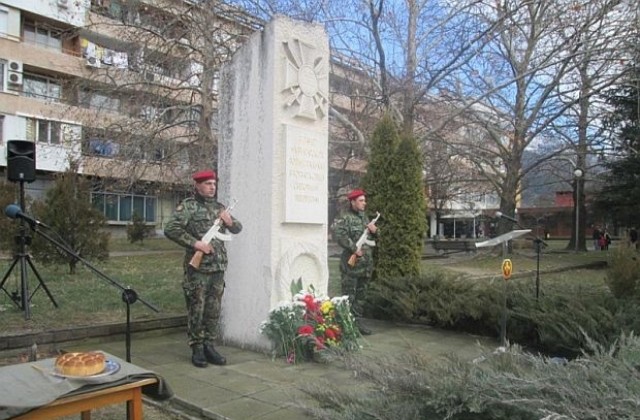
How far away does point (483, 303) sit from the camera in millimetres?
7227

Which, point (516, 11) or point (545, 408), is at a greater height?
point (516, 11)

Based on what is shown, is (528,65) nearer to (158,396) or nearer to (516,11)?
(516,11)

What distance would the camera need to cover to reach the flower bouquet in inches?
225

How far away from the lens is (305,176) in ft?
20.9

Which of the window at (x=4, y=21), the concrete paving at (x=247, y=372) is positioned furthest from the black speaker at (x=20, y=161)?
the window at (x=4, y=21)

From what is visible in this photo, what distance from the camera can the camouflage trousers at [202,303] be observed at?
5.53m

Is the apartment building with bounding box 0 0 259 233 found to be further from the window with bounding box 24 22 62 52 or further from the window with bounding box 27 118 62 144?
the window with bounding box 24 22 62 52

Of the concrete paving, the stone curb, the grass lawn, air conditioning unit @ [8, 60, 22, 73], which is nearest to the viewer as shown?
the concrete paving

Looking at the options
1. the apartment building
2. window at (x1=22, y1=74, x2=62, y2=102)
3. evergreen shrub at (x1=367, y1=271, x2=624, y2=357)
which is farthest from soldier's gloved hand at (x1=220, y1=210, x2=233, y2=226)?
window at (x1=22, y1=74, x2=62, y2=102)

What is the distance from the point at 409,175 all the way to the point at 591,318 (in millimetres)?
4091

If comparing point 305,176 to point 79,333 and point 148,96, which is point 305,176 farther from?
point 148,96

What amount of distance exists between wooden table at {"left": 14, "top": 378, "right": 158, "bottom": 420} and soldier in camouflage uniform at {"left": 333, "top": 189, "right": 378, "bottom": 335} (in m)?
4.44

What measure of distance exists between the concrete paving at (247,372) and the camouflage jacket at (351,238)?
92 cm

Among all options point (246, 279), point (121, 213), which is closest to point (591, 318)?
point (246, 279)
